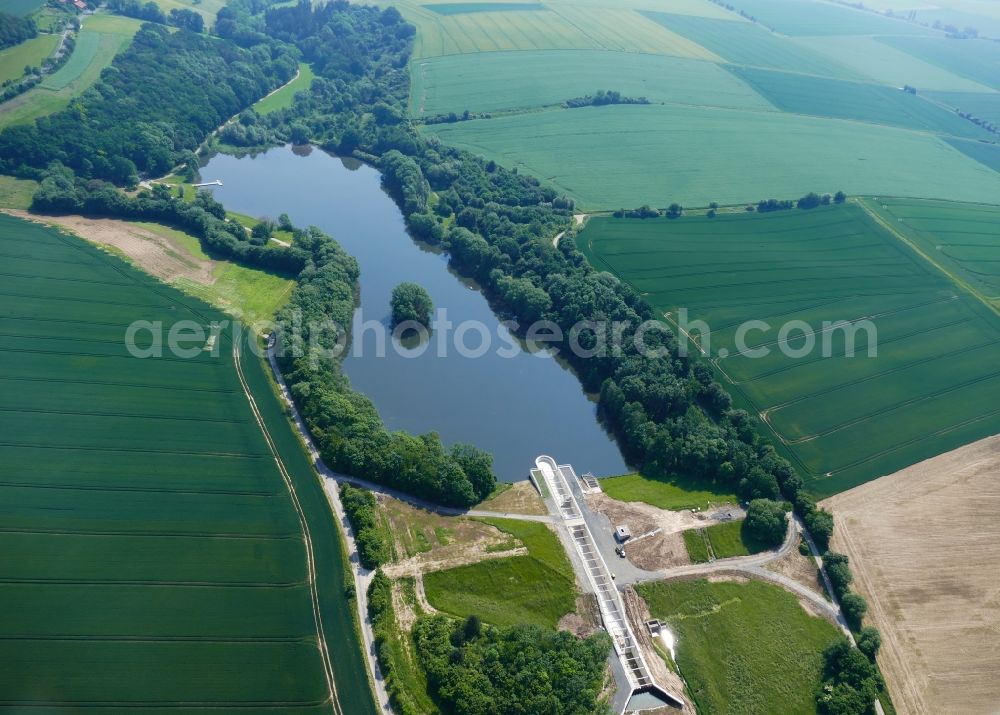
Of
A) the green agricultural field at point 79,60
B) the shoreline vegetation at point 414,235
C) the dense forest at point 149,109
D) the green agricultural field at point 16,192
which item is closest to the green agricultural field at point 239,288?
the shoreline vegetation at point 414,235

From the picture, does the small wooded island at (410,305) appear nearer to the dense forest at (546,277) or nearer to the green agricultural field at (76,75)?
the dense forest at (546,277)

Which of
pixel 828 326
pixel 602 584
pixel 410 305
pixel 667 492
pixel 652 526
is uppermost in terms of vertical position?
pixel 828 326

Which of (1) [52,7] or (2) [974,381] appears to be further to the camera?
(1) [52,7]

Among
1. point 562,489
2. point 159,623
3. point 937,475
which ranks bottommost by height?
point 159,623

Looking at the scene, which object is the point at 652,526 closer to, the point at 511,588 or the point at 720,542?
the point at 720,542

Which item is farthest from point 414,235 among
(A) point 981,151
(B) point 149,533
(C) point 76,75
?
(A) point 981,151

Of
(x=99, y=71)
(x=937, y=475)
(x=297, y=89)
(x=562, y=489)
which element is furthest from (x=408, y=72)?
(x=937, y=475)

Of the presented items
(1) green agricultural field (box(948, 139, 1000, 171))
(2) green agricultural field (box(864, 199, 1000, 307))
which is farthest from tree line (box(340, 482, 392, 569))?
(1) green agricultural field (box(948, 139, 1000, 171))

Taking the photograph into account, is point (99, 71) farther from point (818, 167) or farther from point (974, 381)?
point (974, 381)
